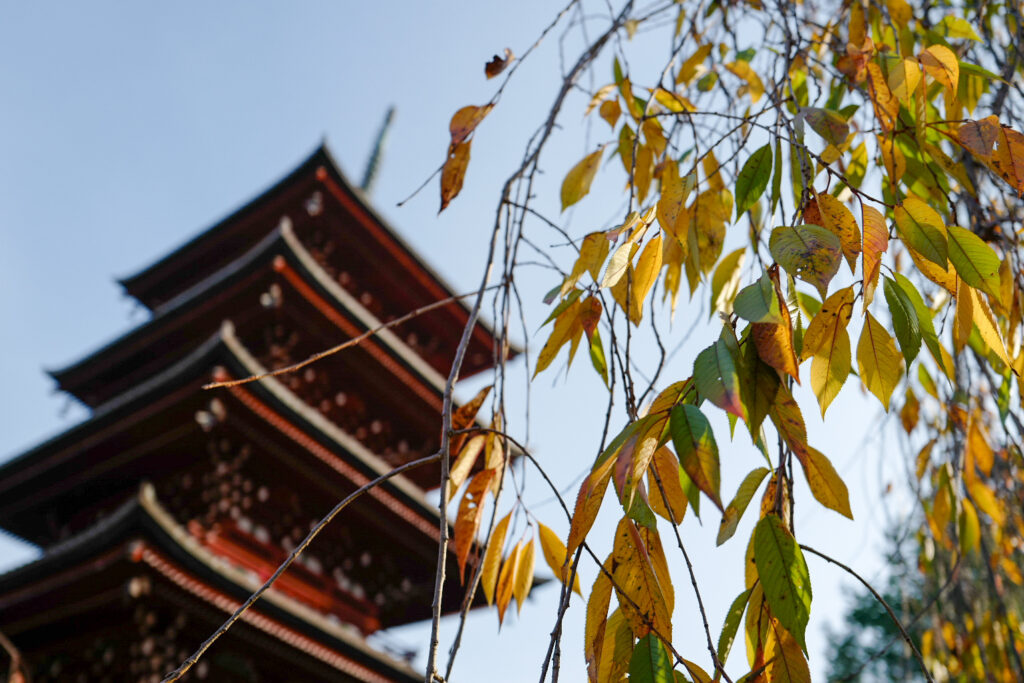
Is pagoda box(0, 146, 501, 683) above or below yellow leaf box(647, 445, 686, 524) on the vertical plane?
above

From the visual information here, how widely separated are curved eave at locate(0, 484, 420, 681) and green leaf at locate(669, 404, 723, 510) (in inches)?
145

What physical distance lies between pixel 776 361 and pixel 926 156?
0.48 meters

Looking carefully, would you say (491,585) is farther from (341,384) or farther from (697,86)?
(341,384)

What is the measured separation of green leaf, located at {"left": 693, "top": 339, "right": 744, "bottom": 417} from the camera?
1.30 ft

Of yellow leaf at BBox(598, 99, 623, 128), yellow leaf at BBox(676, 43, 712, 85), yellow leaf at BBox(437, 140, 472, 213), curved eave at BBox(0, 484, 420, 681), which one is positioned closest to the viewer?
yellow leaf at BBox(437, 140, 472, 213)

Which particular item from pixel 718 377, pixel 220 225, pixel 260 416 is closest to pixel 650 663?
pixel 718 377

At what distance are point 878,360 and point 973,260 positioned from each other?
84 millimetres

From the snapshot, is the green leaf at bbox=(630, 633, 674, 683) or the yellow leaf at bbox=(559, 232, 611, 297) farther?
the yellow leaf at bbox=(559, 232, 611, 297)

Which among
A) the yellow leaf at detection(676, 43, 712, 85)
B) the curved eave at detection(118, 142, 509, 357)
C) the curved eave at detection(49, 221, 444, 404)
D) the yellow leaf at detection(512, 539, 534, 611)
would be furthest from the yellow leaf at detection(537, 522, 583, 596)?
the curved eave at detection(118, 142, 509, 357)

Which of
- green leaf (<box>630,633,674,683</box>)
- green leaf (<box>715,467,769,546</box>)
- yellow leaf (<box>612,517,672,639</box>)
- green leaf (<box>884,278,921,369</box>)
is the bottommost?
green leaf (<box>630,633,674,683</box>)

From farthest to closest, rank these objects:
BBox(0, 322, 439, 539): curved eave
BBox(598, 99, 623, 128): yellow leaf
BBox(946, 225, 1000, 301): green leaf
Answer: BBox(0, 322, 439, 539): curved eave, BBox(598, 99, 623, 128): yellow leaf, BBox(946, 225, 1000, 301): green leaf

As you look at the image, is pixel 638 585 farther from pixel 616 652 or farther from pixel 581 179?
pixel 581 179

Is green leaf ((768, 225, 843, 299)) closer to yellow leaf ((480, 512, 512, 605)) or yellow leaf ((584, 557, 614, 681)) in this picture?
yellow leaf ((584, 557, 614, 681))

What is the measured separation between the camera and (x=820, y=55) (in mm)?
1271
